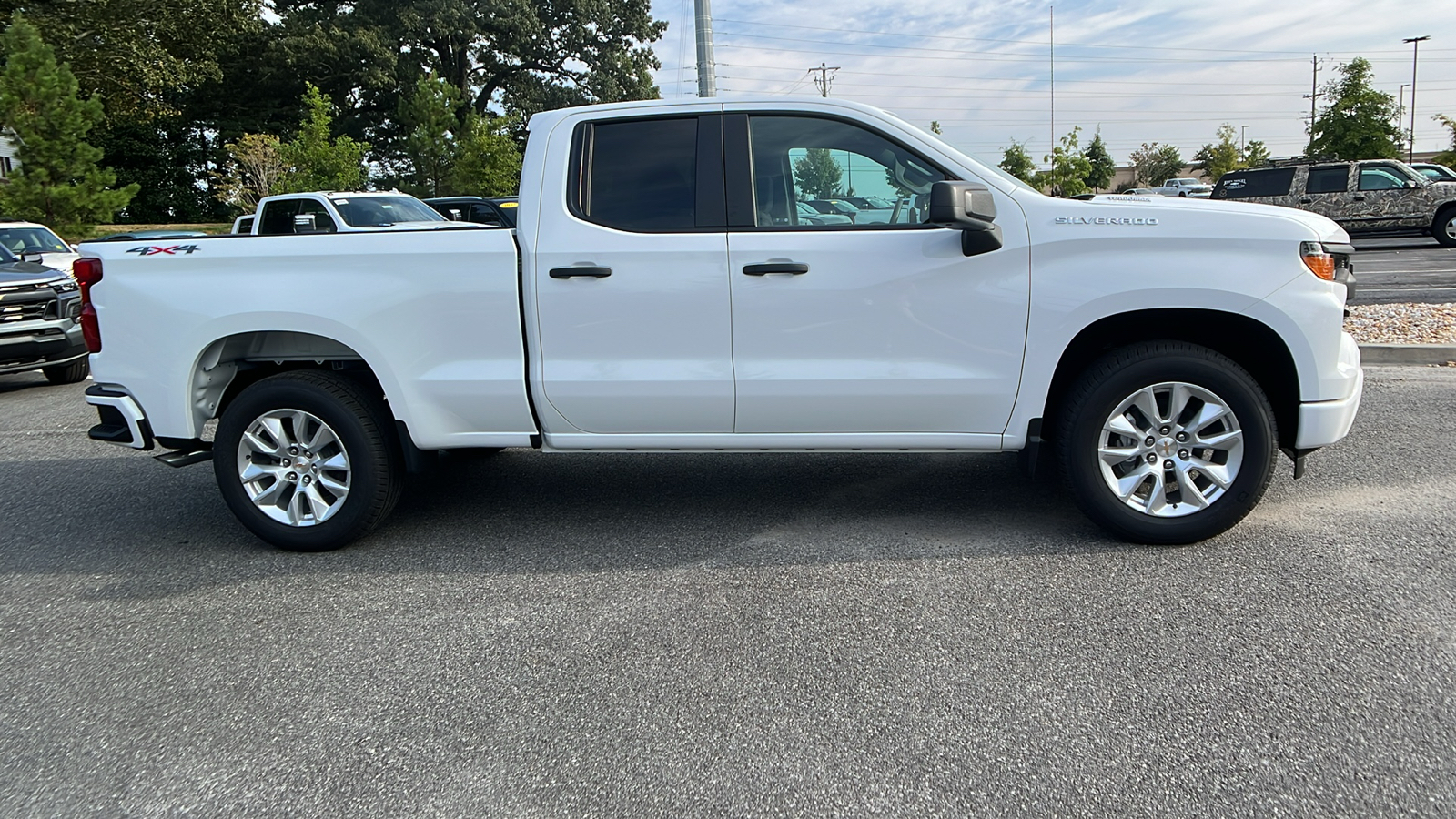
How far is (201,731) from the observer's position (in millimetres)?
3234

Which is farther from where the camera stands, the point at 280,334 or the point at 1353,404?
the point at 280,334

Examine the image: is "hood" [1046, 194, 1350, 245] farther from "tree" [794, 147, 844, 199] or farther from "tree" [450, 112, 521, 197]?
"tree" [450, 112, 521, 197]

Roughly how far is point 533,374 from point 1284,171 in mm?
22527

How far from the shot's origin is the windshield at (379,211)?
48.2 ft

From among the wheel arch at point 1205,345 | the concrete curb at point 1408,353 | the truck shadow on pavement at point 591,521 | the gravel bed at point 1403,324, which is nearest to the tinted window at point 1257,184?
the gravel bed at point 1403,324

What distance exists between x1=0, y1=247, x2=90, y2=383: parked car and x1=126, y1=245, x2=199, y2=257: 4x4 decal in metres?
6.18

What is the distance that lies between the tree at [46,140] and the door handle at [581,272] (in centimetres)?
2436

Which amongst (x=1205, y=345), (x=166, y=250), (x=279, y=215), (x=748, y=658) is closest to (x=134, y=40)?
(x=279, y=215)

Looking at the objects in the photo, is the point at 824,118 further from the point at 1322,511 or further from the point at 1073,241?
the point at 1322,511

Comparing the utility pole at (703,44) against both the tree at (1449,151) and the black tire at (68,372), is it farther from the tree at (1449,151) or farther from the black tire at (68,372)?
the tree at (1449,151)

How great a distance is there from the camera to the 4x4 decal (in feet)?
15.6

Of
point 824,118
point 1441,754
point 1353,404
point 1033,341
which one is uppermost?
point 824,118

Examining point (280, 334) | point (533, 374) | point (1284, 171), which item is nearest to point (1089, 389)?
point (533, 374)

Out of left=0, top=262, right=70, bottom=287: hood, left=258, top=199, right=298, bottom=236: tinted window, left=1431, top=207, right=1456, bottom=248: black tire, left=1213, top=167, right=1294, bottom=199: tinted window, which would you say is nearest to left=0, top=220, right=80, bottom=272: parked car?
left=0, top=262, right=70, bottom=287: hood
